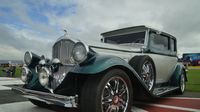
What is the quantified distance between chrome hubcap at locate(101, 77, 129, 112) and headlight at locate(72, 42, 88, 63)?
0.59 m

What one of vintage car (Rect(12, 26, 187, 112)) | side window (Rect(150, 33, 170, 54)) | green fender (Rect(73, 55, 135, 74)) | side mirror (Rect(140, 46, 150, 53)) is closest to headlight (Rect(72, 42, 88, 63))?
vintage car (Rect(12, 26, 187, 112))

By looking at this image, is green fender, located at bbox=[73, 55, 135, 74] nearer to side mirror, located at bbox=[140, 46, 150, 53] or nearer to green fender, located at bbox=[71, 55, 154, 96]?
green fender, located at bbox=[71, 55, 154, 96]

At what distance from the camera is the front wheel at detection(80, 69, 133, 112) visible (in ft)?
10.9

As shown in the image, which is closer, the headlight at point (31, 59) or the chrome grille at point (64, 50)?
the chrome grille at point (64, 50)

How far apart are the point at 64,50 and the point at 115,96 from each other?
4.84 ft

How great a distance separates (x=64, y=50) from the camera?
4.52 m

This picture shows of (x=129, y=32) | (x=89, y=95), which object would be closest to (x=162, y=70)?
(x=129, y=32)

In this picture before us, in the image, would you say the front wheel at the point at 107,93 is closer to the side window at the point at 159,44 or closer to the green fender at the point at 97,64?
the green fender at the point at 97,64

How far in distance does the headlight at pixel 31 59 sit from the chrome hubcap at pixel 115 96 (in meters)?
2.19

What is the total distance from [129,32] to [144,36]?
0.46m

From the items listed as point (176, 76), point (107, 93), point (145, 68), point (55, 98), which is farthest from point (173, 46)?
point (55, 98)

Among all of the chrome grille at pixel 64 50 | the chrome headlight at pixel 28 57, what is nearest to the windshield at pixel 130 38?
the chrome grille at pixel 64 50

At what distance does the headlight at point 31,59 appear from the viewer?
504 cm

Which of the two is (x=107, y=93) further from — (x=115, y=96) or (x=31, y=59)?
(x=31, y=59)
